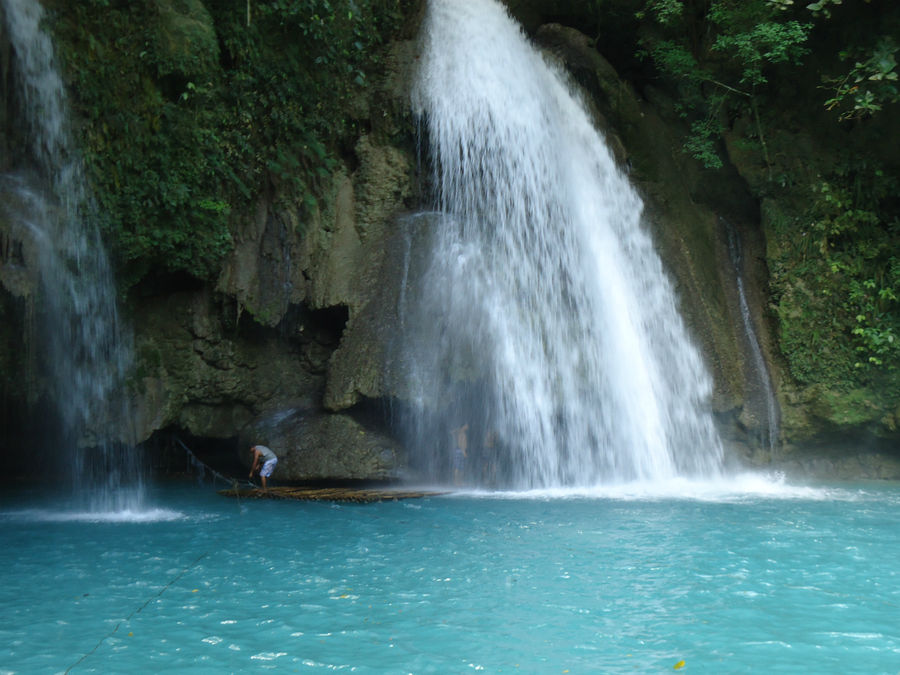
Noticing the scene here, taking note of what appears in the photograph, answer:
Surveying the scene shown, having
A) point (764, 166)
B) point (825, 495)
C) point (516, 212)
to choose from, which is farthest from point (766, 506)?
point (764, 166)

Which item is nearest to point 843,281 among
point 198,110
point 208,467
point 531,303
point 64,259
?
point 531,303

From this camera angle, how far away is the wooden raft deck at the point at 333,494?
10062mm

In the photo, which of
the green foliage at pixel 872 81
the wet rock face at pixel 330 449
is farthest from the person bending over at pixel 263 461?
the green foliage at pixel 872 81

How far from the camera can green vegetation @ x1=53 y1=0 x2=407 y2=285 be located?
1002 cm

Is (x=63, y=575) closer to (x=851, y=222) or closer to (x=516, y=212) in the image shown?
(x=516, y=212)

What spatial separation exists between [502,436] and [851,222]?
7518 mm

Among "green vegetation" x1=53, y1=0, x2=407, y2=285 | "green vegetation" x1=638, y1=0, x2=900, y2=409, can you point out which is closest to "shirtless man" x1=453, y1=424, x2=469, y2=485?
"green vegetation" x1=53, y1=0, x2=407, y2=285

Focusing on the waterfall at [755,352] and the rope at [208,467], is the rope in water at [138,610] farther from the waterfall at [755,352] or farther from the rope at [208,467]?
the waterfall at [755,352]

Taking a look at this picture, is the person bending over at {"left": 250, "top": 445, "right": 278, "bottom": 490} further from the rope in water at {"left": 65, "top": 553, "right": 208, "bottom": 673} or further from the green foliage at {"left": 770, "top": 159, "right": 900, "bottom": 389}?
the green foliage at {"left": 770, "top": 159, "right": 900, "bottom": 389}

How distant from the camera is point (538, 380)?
11812 millimetres

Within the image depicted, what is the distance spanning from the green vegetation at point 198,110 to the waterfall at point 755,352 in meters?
7.60

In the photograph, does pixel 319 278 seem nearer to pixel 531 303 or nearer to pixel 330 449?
pixel 330 449

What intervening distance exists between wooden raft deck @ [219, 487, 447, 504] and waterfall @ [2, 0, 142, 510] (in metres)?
1.67

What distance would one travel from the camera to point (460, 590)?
5.78 metres
